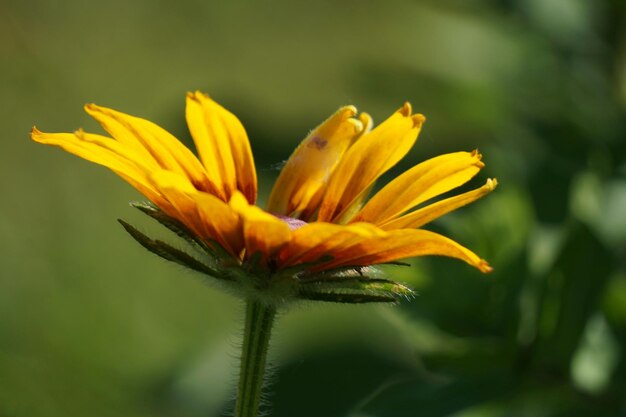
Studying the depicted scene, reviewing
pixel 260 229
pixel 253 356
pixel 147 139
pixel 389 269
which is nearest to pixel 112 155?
pixel 147 139

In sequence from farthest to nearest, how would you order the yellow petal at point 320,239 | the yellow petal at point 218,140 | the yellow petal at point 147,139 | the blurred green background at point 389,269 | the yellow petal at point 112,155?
1. the blurred green background at point 389,269
2. the yellow petal at point 218,140
3. the yellow petal at point 147,139
4. the yellow petal at point 112,155
5. the yellow petal at point 320,239

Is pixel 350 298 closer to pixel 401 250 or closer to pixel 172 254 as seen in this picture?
pixel 401 250

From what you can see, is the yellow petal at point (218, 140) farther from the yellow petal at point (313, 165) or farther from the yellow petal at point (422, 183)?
the yellow petal at point (422, 183)

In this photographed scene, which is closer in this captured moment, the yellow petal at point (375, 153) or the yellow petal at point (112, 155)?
the yellow petal at point (112, 155)

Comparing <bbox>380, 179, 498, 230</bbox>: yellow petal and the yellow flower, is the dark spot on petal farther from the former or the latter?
<bbox>380, 179, 498, 230</bbox>: yellow petal

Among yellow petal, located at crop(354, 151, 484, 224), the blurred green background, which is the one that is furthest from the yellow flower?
the blurred green background

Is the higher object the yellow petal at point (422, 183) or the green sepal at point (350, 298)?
the yellow petal at point (422, 183)

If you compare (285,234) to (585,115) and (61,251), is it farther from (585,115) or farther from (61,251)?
(61,251)

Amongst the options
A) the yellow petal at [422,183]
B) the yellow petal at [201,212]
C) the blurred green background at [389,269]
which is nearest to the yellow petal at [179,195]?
the yellow petal at [201,212]
